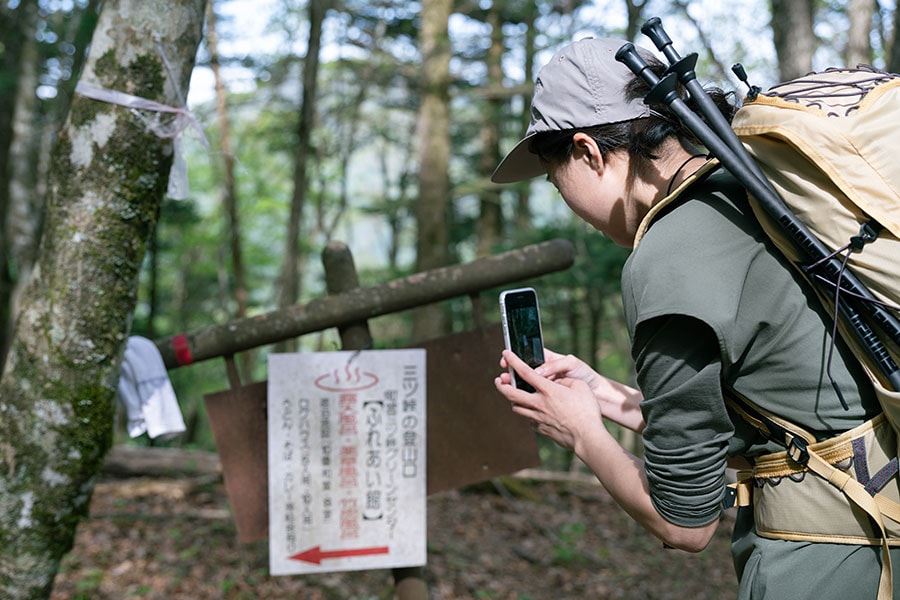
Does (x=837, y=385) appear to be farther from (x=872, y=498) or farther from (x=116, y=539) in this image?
(x=116, y=539)

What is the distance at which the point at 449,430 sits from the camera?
3117 millimetres

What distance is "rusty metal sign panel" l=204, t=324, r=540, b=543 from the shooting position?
9.84 feet

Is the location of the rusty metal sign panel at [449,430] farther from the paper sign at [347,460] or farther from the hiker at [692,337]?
the hiker at [692,337]

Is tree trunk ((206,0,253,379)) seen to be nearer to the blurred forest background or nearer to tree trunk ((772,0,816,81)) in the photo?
the blurred forest background

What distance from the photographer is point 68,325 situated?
2439 millimetres

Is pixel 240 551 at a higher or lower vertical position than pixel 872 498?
lower

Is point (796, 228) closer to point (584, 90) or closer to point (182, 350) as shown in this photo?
point (584, 90)

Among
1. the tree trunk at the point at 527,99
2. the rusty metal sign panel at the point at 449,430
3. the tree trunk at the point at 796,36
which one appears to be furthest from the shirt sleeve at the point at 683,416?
the tree trunk at the point at 527,99

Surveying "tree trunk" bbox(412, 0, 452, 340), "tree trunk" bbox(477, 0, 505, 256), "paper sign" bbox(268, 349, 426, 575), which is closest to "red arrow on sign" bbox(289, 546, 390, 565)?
"paper sign" bbox(268, 349, 426, 575)

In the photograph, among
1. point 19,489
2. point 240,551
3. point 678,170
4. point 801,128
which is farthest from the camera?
point 240,551

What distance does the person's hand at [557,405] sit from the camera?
158 centimetres

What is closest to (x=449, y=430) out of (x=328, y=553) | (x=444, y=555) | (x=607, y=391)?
(x=328, y=553)

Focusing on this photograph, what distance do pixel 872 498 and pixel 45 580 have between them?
246 centimetres

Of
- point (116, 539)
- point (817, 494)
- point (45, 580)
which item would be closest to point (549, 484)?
point (116, 539)
